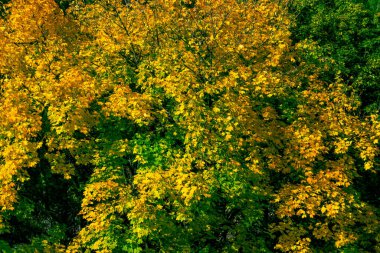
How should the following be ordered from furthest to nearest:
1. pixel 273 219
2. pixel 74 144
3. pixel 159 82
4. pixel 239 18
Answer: pixel 239 18
pixel 273 219
pixel 159 82
pixel 74 144

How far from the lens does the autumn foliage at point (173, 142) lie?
14859 mm

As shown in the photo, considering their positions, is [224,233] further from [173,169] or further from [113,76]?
[113,76]

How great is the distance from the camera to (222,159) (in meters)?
15.1

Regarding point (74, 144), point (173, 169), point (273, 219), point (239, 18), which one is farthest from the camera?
point (239, 18)

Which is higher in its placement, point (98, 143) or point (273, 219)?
point (98, 143)

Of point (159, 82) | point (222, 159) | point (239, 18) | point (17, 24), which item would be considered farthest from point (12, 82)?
point (239, 18)

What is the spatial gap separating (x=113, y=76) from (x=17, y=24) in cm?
629

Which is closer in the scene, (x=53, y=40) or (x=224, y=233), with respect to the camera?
(x=224, y=233)

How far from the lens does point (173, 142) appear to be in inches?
674

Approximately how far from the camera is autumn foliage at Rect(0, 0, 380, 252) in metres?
14.9

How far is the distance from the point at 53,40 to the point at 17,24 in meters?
2.65

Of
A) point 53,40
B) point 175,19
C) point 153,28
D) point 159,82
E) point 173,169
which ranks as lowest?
point 173,169

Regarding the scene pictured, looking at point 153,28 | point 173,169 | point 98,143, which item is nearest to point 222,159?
point 173,169

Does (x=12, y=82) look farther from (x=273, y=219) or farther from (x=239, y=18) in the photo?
(x=273, y=219)
